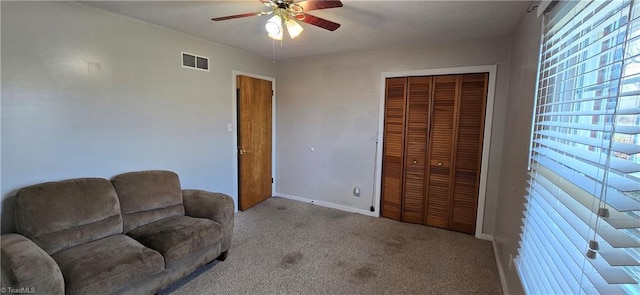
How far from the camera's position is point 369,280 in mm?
2355

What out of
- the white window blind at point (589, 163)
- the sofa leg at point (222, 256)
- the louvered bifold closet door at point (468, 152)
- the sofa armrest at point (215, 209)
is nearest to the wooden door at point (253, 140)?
the sofa armrest at point (215, 209)

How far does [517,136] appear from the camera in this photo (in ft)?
7.22

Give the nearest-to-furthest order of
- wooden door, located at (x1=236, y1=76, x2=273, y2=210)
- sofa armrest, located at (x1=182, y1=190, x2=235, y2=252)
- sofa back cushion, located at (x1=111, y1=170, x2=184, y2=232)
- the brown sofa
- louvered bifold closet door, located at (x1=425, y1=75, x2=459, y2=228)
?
the brown sofa < sofa back cushion, located at (x1=111, y1=170, x2=184, y2=232) < sofa armrest, located at (x1=182, y1=190, x2=235, y2=252) < louvered bifold closet door, located at (x1=425, y1=75, x2=459, y2=228) < wooden door, located at (x1=236, y1=76, x2=273, y2=210)

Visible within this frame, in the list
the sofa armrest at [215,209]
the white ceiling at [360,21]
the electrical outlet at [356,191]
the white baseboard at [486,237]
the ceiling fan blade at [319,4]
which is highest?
the white ceiling at [360,21]

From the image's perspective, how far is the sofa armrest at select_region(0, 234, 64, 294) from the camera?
144 centimetres

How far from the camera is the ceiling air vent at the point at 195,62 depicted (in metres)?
3.09

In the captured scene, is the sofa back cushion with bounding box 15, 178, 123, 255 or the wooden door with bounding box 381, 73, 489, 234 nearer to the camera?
the sofa back cushion with bounding box 15, 178, 123, 255

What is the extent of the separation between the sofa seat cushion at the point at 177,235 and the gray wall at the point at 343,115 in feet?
6.74

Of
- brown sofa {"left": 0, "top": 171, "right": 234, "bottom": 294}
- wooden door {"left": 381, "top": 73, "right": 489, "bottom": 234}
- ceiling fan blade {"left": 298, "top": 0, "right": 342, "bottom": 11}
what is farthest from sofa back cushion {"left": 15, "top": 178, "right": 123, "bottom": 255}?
wooden door {"left": 381, "top": 73, "right": 489, "bottom": 234}

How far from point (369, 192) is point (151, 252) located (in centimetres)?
270

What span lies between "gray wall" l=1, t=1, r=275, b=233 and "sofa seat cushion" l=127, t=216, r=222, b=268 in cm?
72

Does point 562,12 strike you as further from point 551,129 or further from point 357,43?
point 357,43

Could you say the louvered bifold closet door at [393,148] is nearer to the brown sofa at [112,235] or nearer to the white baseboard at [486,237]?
the white baseboard at [486,237]

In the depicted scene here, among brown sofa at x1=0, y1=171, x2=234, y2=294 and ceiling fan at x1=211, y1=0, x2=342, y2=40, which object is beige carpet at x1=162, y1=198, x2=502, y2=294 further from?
ceiling fan at x1=211, y1=0, x2=342, y2=40
